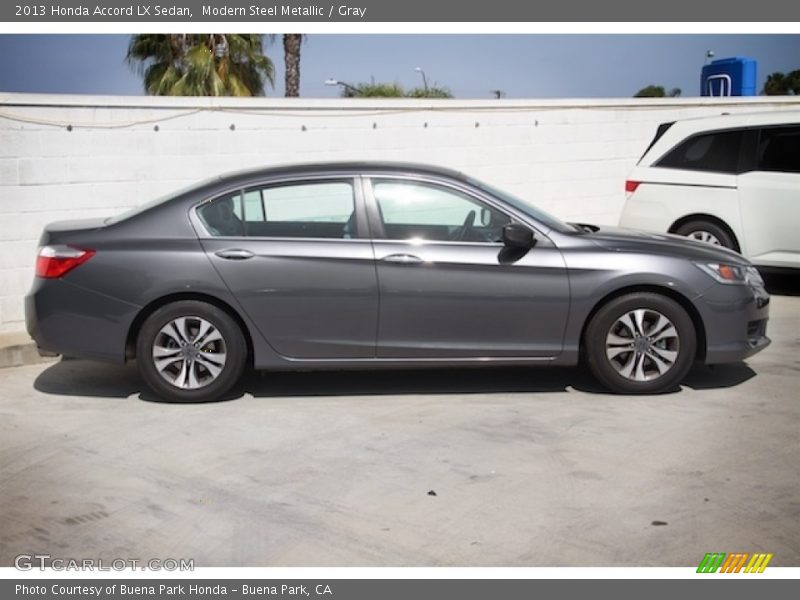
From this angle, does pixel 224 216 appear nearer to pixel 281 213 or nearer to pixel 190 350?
pixel 281 213

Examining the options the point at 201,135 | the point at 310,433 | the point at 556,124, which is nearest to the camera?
the point at 310,433

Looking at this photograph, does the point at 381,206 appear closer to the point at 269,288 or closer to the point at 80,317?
the point at 269,288

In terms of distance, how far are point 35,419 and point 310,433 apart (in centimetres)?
180

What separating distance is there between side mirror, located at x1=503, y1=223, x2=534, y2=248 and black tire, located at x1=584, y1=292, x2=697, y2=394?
2.15 feet

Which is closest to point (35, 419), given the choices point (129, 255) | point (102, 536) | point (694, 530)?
point (129, 255)

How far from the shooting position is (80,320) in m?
6.55

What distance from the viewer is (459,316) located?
6.52 metres

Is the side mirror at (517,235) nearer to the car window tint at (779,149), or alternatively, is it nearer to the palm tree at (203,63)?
the car window tint at (779,149)

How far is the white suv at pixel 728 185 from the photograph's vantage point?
9.88 m

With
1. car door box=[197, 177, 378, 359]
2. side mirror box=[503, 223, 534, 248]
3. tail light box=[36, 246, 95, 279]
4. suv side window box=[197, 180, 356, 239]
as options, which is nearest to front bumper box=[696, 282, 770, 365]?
side mirror box=[503, 223, 534, 248]

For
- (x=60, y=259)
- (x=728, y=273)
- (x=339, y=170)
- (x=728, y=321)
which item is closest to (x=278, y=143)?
(x=339, y=170)

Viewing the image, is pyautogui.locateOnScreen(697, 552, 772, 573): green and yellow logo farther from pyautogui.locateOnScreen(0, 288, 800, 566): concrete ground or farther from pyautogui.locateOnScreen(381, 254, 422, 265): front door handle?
pyautogui.locateOnScreen(381, 254, 422, 265): front door handle

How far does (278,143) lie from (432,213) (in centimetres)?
402

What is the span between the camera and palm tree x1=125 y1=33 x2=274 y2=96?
21.7 m
